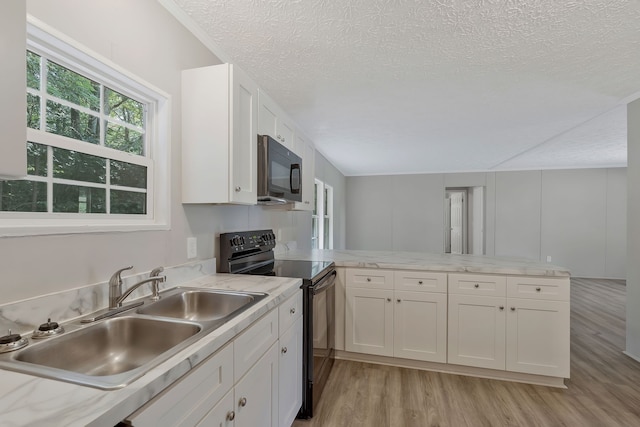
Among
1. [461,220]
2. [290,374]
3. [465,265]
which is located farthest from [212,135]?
[461,220]

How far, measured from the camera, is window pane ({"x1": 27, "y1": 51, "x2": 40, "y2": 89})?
1.03 m

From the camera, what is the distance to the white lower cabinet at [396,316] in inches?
92.8

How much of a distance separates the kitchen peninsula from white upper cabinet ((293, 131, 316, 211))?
672 mm

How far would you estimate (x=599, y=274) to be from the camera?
230 inches

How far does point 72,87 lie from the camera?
1.18 m

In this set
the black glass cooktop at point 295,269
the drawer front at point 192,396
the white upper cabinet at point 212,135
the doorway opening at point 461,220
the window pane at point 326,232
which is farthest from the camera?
the doorway opening at point 461,220

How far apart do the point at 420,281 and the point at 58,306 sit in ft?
7.29

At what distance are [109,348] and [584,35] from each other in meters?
2.83

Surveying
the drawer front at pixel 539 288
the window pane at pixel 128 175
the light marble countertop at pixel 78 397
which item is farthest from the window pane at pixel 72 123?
the drawer front at pixel 539 288

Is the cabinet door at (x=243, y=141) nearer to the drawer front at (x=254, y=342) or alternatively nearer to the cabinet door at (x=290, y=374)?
the drawer front at (x=254, y=342)

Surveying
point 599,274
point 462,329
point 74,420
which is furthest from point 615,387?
point 599,274

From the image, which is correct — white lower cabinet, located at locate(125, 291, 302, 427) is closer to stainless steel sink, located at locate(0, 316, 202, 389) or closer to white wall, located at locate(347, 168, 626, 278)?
stainless steel sink, located at locate(0, 316, 202, 389)

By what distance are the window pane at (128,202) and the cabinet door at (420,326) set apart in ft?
6.36

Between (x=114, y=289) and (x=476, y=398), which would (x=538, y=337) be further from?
(x=114, y=289)
